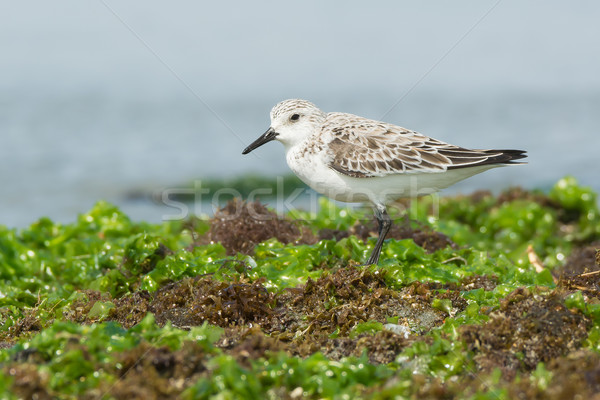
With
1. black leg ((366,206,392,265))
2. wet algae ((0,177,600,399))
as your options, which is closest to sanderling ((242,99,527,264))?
black leg ((366,206,392,265))

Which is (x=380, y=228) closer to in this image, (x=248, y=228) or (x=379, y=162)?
(x=379, y=162)

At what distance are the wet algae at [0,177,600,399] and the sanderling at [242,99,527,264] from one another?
56 cm

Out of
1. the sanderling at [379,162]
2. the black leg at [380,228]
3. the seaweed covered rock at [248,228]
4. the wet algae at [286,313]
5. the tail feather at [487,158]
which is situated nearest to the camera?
the wet algae at [286,313]

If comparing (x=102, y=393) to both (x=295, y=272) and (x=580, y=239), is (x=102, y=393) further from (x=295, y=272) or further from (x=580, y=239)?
(x=580, y=239)

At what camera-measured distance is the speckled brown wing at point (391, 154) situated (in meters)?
6.14

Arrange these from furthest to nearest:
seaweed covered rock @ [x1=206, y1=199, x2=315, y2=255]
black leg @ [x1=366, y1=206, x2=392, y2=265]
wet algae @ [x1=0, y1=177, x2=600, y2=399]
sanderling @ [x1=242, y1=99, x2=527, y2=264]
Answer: seaweed covered rock @ [x1=206, y1=199, x2=315, y2=255], sanderling @ [x1=242, y1=99, x2=527, y2=264], black leg @ [x1=366, y1=206, x2=392, y2=265], wet algae @ [x1=0, y1=177, x2=600, y2=399]

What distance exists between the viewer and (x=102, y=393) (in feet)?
10.5

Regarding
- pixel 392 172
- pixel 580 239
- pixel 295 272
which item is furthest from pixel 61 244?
pixel 580 239

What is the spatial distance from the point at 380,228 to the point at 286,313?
184 cm

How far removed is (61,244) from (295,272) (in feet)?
9.98

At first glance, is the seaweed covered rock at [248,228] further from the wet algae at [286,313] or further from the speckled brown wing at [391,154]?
the speckled brown wing at [391,154]

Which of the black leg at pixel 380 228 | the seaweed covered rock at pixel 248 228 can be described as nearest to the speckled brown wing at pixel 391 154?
the black leg at pixel 380 228

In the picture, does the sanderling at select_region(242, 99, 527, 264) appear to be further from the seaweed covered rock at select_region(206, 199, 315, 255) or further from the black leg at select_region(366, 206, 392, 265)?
the seaweed covered rock at select_region(206, 199, 315, 255)

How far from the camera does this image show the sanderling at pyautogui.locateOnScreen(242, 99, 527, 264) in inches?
243
